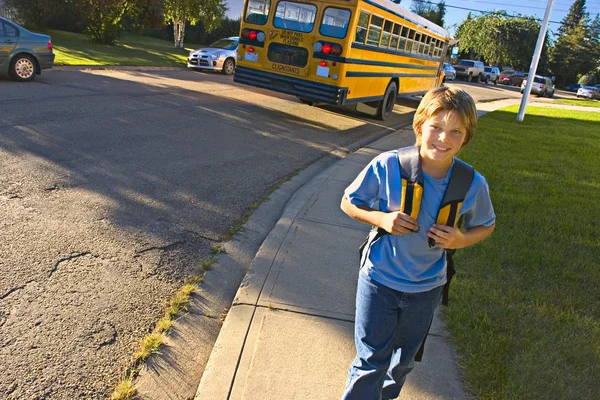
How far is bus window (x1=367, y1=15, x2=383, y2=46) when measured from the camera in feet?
36.0

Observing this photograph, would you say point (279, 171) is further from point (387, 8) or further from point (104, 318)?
point (387, 8)

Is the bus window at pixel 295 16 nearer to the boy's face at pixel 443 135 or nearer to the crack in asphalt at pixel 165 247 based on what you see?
the crack in asphalt at pixel 165 247

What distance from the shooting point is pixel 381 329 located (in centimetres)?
210

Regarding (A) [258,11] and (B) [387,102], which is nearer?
(A) [258,11]

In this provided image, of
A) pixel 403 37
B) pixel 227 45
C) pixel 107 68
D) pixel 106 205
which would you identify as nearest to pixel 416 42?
pixel 403 37

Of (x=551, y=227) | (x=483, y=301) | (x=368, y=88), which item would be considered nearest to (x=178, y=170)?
(x=483, y=301)

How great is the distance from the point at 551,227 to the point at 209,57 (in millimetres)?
15534

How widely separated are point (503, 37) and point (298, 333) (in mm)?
62325

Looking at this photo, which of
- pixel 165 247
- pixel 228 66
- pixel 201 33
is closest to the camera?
pixel 165 247

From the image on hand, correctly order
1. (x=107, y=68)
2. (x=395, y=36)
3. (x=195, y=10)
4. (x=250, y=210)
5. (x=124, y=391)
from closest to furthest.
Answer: (x=124, y=391) < (x=250, y=210) < (x=395, y=36) < (x=107, y=68) < (x=195, y=10)

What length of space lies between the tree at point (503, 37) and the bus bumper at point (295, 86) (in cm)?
5168

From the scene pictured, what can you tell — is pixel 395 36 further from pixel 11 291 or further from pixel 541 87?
pixel 541 87

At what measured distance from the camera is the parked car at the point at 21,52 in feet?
35.1

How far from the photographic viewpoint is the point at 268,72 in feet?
35.9
